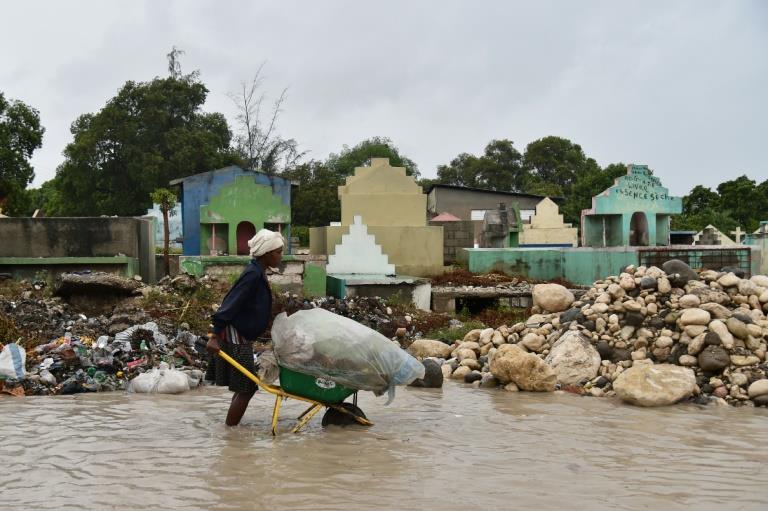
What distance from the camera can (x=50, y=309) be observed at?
11.7m

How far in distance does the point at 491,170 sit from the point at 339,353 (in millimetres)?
49798

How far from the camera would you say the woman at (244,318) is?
5.92 m

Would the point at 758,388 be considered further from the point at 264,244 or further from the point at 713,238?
the point at 713,238

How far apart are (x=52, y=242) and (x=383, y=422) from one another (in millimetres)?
10395

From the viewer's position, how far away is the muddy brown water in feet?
14.9

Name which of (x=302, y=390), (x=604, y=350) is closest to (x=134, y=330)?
(x=302, y=390)

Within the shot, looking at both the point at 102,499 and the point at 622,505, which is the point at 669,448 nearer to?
the point at 622,505

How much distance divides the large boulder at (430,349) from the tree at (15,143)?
23.4 metres

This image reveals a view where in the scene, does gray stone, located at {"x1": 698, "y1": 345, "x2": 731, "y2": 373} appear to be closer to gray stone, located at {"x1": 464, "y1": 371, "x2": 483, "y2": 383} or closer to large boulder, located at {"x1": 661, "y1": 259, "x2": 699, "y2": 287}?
large boulder, located at {"x1": 661, "y1": 259, "x2": 699, "y2": 287}

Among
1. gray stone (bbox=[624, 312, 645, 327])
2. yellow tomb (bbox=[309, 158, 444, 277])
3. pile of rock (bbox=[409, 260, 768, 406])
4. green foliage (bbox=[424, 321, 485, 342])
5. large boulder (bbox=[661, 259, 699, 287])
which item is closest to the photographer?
pile of rock (bbox=[409, 260, 768, 406])

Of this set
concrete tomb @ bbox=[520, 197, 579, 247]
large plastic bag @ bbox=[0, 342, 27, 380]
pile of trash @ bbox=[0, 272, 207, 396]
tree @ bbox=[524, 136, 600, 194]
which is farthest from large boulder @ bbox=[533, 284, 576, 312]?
tree @ bbox=[524, 136, 600, 194]

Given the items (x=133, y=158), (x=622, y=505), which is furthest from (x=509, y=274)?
(x=133, y=158)

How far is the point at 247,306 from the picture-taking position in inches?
235

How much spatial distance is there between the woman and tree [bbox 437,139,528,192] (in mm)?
47642
